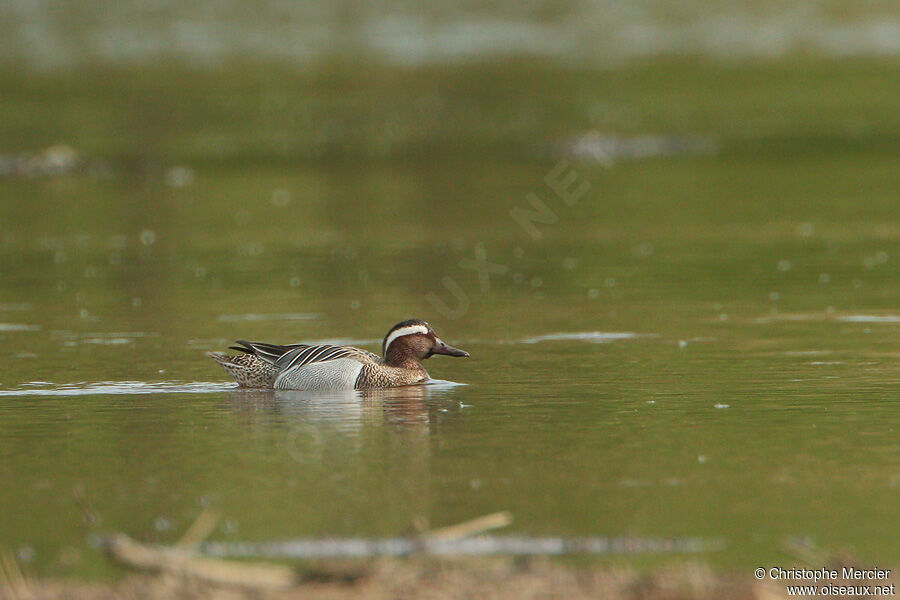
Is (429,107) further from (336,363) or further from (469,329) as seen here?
(336,363)

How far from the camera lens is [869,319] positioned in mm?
17766

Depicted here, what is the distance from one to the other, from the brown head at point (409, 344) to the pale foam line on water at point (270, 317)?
380cm

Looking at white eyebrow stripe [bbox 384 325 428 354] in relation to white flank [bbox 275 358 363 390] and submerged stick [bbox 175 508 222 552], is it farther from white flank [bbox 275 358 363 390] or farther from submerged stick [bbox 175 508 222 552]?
submerged stick [bbox 175 508 222 552]

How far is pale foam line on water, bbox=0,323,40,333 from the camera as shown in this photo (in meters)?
18.3

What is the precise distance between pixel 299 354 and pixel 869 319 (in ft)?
19.5

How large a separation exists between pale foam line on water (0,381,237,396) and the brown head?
4.12 ft

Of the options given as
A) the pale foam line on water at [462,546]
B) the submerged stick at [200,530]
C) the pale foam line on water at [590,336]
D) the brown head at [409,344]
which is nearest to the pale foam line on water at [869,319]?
the pale foam line on water at [590,336]

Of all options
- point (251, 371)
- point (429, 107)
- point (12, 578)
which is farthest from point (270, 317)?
point (429, 107)

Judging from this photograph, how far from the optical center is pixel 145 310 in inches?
773

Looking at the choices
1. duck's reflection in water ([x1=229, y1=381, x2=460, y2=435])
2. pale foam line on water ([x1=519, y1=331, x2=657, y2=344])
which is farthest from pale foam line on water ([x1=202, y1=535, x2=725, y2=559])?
pale foam line on water ([x1=519, y1=331, x2=657, y2=344])

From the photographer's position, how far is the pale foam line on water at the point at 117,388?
14398mm

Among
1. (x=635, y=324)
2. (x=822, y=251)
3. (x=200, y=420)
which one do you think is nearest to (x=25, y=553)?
(x=200, y=420)

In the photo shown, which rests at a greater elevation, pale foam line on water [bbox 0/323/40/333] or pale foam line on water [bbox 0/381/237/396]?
pale foam line on water [bbox 0/323/40/333]

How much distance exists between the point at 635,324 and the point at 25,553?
30.3 feet
